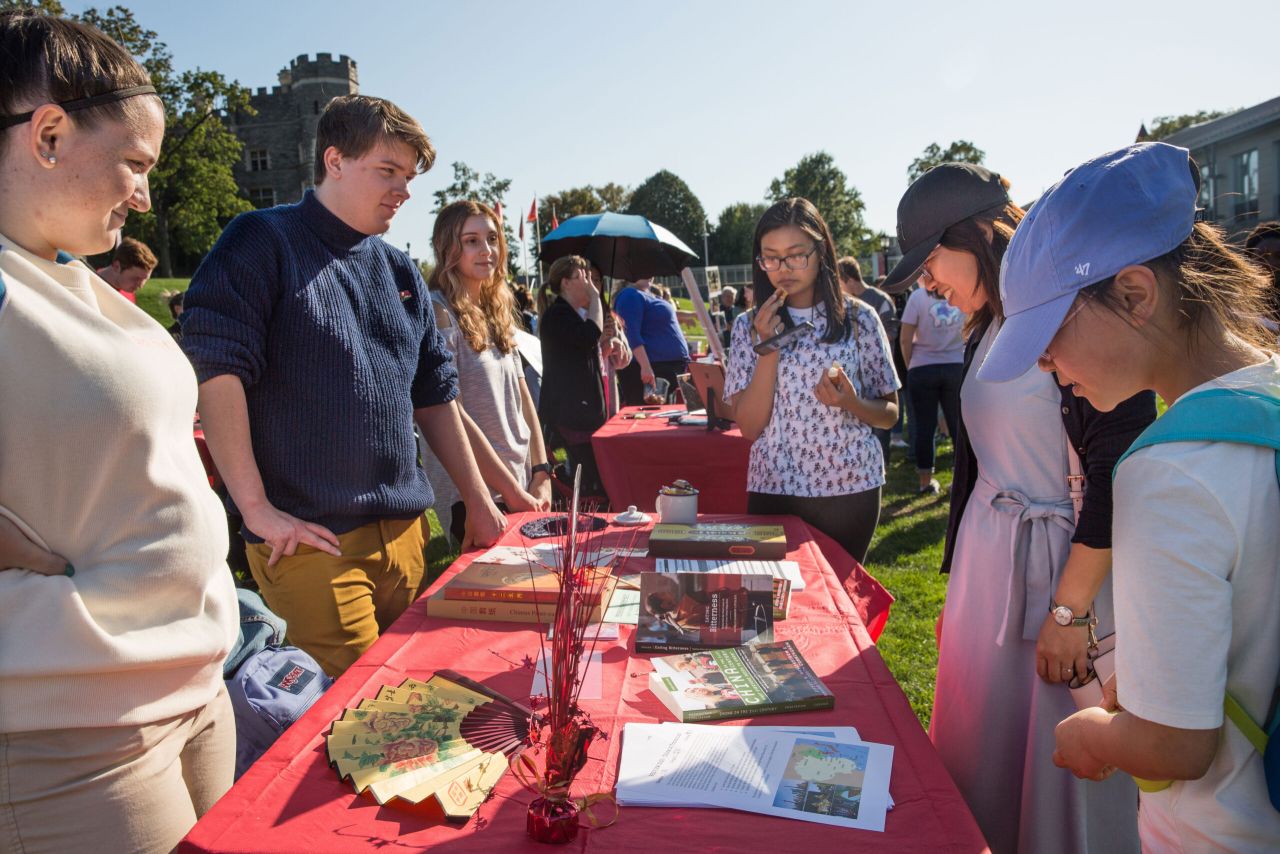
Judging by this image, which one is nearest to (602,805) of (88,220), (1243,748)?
(1243,748)

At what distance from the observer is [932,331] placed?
20.9 ft

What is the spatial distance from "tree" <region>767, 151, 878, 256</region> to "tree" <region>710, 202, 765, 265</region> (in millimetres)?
3432

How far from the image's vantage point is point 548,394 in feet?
16.0

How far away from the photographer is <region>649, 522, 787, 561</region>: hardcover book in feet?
7.03

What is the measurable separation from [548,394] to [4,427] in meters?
3.87

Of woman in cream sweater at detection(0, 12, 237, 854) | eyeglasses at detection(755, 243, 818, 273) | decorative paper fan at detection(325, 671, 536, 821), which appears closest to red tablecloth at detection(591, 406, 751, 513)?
eyeglasses at detection(755, 243, 818, 273)

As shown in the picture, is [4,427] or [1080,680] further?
[1080,680]

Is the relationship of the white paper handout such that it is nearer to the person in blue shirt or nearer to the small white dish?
the small white dish

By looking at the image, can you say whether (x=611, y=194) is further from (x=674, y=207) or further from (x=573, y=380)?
(x=573, y=380)

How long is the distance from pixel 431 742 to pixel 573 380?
3.63m

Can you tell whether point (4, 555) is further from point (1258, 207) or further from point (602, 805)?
point (1258, 207)

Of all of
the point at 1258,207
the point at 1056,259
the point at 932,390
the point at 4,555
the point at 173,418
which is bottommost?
the point at 932,390

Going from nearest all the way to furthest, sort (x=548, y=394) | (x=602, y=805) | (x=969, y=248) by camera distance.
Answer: (x=602, y=805) < (x=969, y=248) < (x=548, y=394)

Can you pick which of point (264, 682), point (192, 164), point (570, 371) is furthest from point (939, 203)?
point (192, 164)
